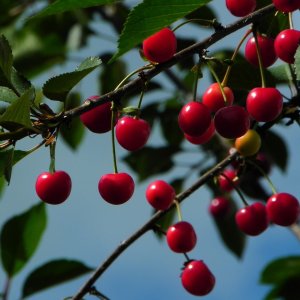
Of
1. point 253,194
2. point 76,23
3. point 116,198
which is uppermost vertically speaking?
point 76,23

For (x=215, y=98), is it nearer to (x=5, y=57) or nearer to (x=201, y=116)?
(x=201, y=116)

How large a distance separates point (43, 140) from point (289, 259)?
113 inches

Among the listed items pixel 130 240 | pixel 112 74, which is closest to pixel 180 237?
pixel 130 240

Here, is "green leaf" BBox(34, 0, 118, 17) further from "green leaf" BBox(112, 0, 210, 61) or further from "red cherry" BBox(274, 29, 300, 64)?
"red cherry" BBox(274, 29, 300, 64)

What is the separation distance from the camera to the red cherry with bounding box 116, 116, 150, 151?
2.17 meters

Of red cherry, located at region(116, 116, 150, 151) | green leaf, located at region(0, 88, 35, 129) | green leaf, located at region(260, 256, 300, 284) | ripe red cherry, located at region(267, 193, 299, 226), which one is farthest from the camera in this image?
green leaf, located at region(260, 256, 300, 284)

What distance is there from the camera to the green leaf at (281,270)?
4431 millimetres

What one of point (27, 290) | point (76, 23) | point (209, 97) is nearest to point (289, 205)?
point (209, 97)

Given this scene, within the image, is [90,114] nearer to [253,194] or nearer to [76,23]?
[253,194]

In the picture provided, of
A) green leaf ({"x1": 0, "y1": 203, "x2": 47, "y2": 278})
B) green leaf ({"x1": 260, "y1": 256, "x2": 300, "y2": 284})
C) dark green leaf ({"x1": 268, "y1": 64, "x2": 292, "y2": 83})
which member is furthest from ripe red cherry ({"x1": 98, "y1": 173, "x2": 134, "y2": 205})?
green leaf ({"x1": 260, "y1": 256, "x2": 300, "y2": 284})

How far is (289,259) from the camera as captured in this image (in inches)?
178

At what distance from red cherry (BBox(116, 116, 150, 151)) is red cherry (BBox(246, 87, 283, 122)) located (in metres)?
0.33

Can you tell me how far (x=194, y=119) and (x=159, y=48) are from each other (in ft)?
0.79

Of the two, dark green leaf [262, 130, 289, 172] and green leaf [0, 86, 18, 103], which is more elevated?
dark green leaf [262, 130, 289, 172]
